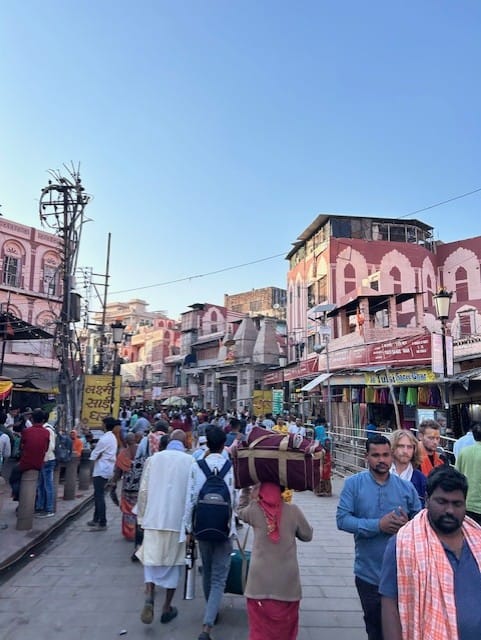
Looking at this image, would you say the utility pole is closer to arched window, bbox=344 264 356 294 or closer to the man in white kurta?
the man in white kurta

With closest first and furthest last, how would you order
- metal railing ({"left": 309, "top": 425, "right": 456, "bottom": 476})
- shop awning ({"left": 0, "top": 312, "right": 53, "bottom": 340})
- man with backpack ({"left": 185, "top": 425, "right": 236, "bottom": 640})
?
man with backpack ({"left": 185, "top": 425, "right": 236, "bottom": 640}), shop awning ({"left": 0, "top": 312, "right": 53, "bottom": 340}), metal railing ({"left": 309, "top": 425, "right": 456, "bottom": 476})

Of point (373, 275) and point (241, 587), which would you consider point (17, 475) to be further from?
point (373, 275)

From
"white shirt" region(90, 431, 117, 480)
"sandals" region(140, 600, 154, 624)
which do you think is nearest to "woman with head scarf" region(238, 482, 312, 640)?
"sandals" region(140, 600, 154, 624)

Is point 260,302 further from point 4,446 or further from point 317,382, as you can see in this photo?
point 4,446

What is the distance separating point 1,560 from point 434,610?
553cm

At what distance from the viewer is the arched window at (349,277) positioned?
31.3m

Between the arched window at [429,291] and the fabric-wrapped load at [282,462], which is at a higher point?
the arched window at [429,291]

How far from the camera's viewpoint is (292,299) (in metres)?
37.3

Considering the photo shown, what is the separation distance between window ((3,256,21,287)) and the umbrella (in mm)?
20283

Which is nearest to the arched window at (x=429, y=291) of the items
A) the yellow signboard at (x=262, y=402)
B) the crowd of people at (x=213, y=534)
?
the yellow signboard at (x=262, y=402)

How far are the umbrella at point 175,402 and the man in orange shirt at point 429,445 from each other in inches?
1586

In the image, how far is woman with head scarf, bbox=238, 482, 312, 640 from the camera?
327cm

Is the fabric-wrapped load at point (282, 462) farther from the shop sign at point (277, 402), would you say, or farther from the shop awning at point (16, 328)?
the shop sign at point (277, 402)

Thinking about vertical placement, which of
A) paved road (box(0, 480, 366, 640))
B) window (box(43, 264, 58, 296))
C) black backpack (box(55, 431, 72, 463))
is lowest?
paved road (box(0, 480, 366, 640))
